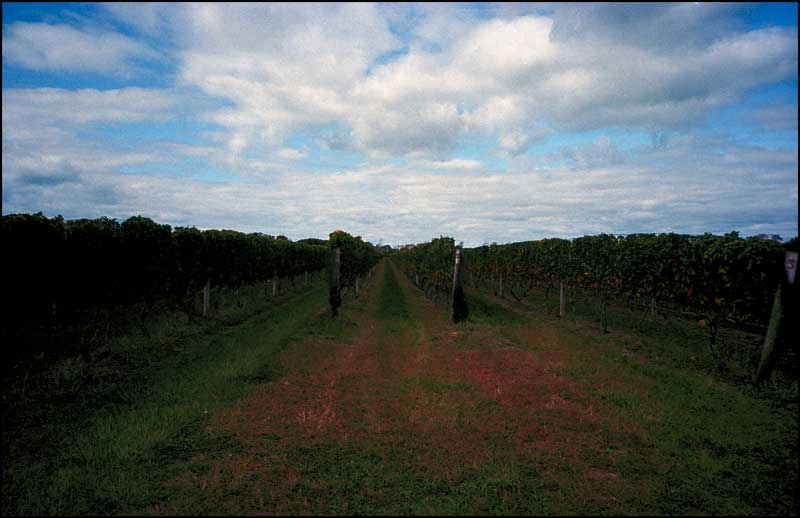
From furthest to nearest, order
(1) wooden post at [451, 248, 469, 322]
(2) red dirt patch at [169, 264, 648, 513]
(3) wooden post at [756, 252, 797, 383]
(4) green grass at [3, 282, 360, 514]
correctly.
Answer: (1) wooden post at [451, 248, 469, 322]
(3) wooden post at [756, 252, 797, 383]
(2) red dirt patch at [169, 264, 648, 513]
(4) green grass at [3, 282, 360, 514]

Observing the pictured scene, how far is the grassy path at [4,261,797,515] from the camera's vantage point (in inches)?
208

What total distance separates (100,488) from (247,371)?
5.65 meters

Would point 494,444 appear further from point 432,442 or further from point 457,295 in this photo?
point 457,295

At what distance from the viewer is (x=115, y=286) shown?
1332 centimetres

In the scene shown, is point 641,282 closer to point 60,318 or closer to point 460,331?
point 460,331

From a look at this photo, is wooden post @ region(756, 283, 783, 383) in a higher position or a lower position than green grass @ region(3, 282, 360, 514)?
higher

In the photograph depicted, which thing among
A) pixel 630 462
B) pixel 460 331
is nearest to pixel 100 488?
pixel 630 462

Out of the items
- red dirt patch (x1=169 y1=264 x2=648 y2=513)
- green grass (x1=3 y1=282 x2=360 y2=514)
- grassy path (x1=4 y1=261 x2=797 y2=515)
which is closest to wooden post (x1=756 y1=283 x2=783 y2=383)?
grassy path (x1=4 y1=261 x2=797 y2=515)

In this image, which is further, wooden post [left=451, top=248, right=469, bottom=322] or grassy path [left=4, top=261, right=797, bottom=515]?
wooden post [left=451, top=248, right=469, bottom=322]

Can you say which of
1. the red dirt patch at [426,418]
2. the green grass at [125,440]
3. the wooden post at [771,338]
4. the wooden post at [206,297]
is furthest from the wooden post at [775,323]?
the wooden post at [206,297]

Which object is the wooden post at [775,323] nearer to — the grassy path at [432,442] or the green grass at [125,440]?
the grassy path at [432,442]

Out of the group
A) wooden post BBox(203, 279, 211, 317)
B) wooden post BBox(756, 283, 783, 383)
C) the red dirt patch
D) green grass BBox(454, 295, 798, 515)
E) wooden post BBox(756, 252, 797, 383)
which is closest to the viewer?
green grass BBox(454, 295, 798, 515)

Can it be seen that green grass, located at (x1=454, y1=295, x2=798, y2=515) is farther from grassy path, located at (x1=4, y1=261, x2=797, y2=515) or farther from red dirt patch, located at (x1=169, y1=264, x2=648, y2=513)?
red dirt patch, located at (x1=169, y1=264, x2=648, y2=513)

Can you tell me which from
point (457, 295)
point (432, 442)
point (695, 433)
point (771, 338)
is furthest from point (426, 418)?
point (457, 295)
